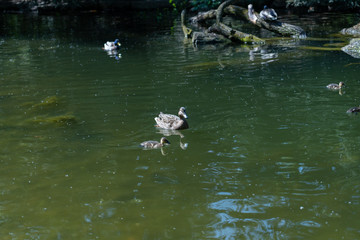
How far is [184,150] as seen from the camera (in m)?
10.9

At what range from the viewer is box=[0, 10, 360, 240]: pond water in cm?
802

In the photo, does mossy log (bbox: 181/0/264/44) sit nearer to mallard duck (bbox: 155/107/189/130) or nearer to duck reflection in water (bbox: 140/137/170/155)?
mallard duck (bbox: 155/107/189/130)

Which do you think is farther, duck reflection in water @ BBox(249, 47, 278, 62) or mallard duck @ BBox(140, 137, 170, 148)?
duck reflection in water @ BBox(249, 47, 278, 62)

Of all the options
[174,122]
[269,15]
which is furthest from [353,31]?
[174,122]

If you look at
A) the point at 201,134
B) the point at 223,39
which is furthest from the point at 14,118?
the point at 223,39

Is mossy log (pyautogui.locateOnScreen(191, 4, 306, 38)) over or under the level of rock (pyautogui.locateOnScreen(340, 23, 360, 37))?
over

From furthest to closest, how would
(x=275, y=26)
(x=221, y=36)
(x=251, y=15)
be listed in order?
(x=251, y=15), (x=275, y=26), (x=221, y=36)

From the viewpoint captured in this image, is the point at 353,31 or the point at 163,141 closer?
the point at 163,141

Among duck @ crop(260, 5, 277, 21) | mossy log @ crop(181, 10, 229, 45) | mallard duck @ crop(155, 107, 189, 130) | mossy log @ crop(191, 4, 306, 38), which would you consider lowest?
mallard duck @ crop(155, 107, 189, 130)

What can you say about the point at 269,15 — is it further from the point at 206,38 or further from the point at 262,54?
the point at 262,54

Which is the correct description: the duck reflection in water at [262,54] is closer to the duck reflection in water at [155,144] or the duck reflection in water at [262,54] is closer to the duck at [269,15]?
the duck at [269,15]

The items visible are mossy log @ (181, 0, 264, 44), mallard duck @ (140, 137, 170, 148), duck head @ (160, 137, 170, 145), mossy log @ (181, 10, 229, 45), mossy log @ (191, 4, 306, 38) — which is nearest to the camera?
mallard duck @ (140, 137, 170, 148)

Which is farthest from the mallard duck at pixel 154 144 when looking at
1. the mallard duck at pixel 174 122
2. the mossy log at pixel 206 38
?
the mossy log at pixel 206 38

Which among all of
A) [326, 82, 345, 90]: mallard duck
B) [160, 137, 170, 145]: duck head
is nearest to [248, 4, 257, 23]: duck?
[326, 82, 345, 90]: mallard duck
